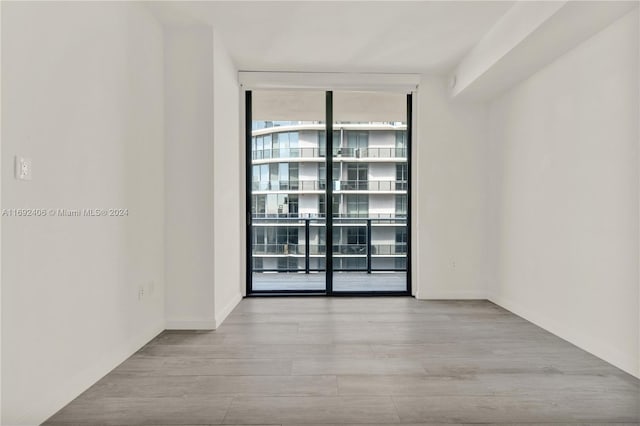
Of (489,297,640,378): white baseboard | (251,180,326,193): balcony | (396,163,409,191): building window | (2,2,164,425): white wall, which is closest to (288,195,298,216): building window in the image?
(251,180,326,193): balcony

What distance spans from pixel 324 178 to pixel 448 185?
1.50 m

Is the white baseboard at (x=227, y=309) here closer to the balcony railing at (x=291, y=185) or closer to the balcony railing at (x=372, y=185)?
the balcony railing at (x=291, y=185)

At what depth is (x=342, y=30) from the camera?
11.0 feet

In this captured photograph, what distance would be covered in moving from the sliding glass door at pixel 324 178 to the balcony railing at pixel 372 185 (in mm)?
13

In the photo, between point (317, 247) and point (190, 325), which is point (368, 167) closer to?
point (317, 247)

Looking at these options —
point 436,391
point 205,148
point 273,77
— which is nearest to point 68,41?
point 205,148

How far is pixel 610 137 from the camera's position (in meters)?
2.63

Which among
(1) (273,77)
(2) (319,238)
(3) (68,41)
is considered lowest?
(2) (319,238)

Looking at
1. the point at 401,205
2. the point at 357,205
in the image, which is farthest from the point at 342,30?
the point at 401,205

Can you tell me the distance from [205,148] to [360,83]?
2.07 metres

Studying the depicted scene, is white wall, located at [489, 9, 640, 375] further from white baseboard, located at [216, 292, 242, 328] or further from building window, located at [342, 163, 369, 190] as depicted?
white baseboard, located at [216, 292, 242, 328]

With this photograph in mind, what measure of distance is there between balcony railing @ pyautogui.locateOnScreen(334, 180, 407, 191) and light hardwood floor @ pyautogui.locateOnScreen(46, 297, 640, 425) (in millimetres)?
1844

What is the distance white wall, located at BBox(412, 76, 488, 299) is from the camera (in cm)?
449

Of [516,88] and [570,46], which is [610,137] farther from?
[516,88]
